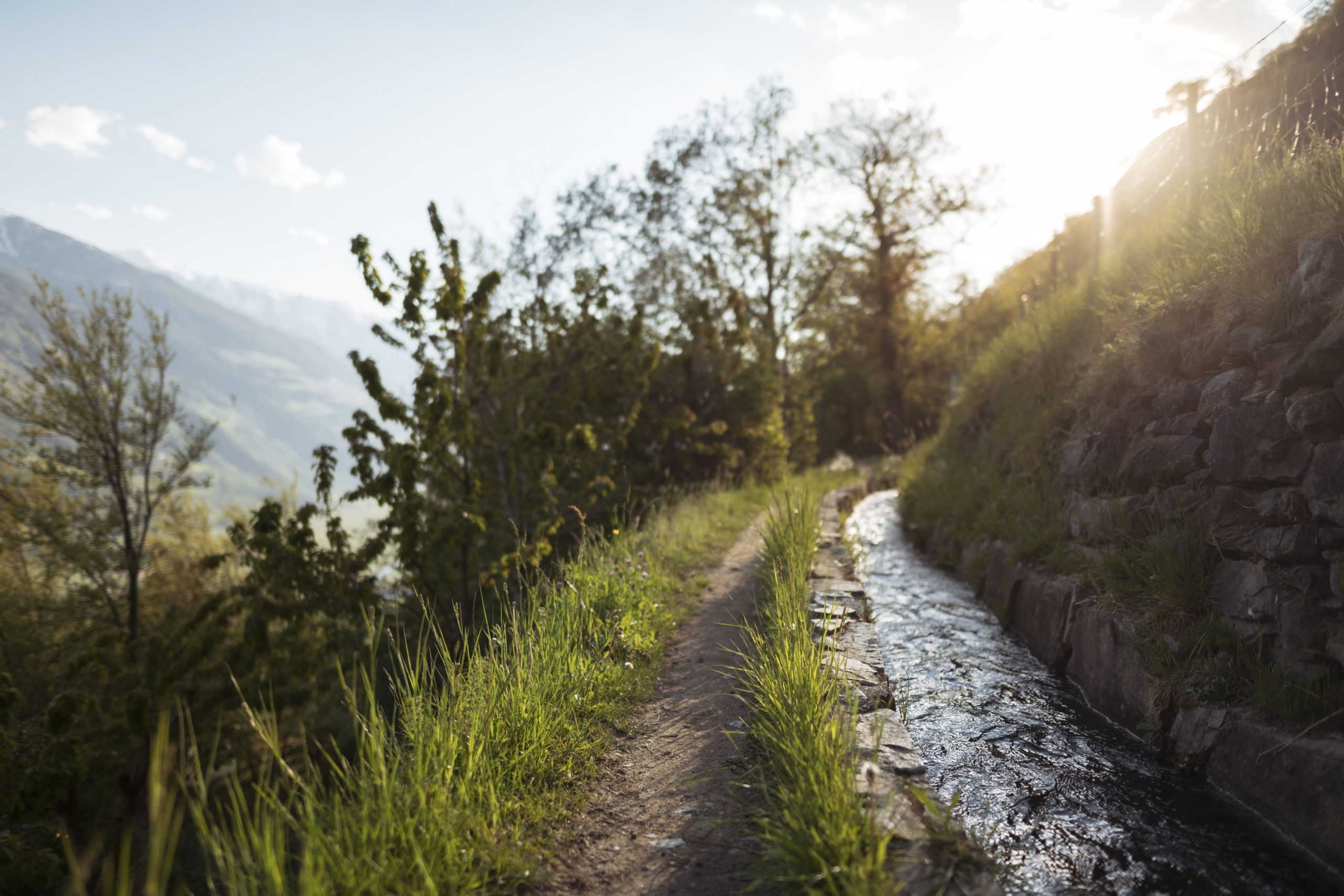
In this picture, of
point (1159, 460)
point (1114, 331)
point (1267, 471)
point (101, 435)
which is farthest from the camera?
point (101, 435)

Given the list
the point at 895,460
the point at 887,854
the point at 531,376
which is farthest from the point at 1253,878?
the point at 895,460

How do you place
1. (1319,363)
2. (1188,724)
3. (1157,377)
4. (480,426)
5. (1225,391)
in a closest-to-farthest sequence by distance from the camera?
1. (1188,724)
2. (1319,363)
3. (1225,391)
4. (1157,377)
5. (480,426)

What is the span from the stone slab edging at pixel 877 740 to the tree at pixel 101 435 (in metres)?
17.3

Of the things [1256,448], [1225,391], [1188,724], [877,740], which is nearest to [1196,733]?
[1188,724]

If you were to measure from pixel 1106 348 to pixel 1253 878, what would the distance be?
16.7 feet

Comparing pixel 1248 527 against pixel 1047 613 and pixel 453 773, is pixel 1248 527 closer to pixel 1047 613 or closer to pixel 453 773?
pixel 1047 613

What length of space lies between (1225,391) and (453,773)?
520cm

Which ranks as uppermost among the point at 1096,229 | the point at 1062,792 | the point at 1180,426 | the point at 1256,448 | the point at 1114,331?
the point at 1096,229

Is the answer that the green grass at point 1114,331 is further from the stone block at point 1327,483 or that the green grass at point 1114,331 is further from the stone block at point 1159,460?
the stone block at point 1327,483

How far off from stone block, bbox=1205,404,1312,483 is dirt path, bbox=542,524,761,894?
335 centimetres

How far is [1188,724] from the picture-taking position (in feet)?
12.5

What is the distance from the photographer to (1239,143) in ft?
24.0

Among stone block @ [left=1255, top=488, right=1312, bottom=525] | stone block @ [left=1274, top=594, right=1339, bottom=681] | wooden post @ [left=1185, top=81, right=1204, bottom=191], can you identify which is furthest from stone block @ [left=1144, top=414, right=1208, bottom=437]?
wooden post @ [left=1185, top=81, right=1204, bottom=191]

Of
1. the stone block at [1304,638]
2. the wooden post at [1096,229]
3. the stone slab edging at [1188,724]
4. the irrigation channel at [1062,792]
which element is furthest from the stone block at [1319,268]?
the wooden post at [1096,229]
